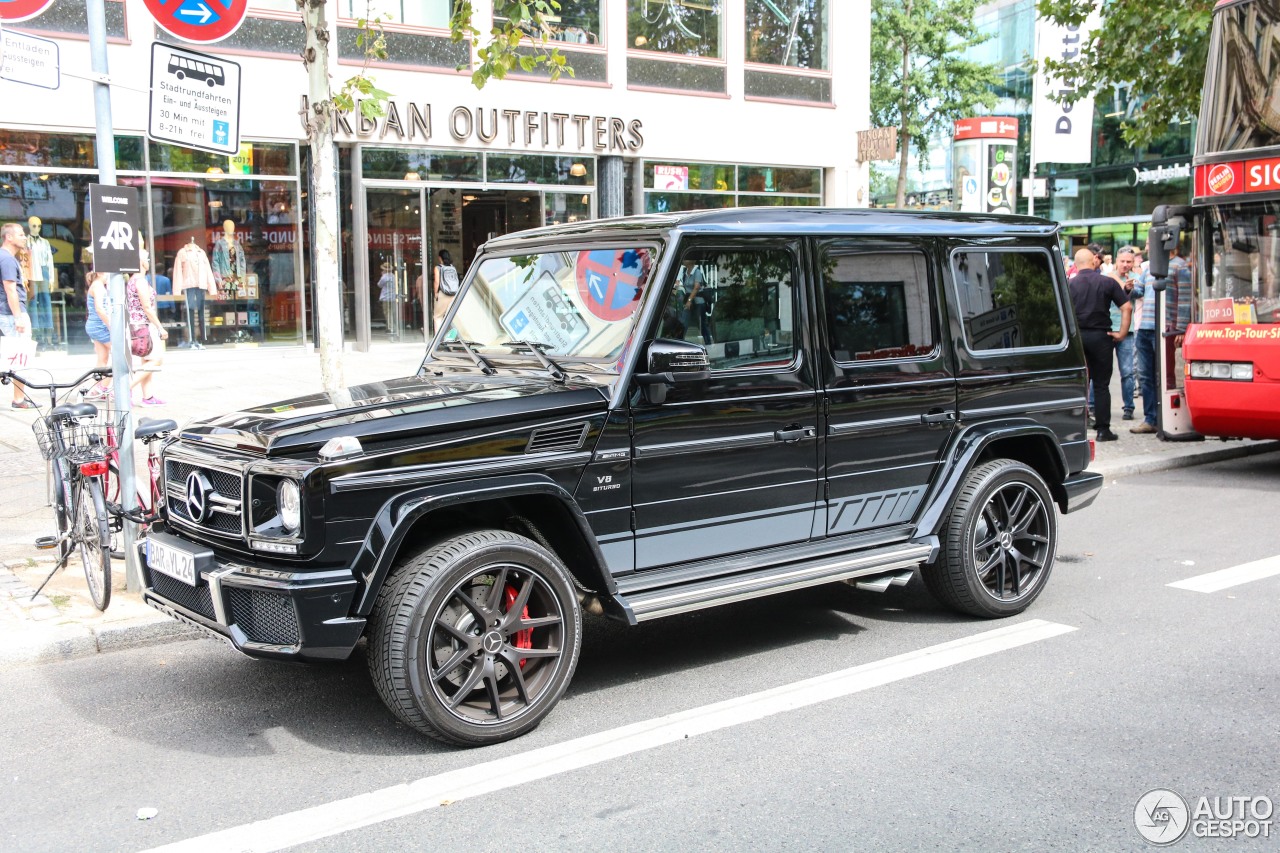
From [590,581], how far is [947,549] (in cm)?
206

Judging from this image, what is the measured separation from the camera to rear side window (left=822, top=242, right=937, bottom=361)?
5.36 metres

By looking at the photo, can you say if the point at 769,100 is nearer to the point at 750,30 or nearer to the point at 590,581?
the point at 750,30

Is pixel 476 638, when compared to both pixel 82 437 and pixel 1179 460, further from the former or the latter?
pixel 1179 460

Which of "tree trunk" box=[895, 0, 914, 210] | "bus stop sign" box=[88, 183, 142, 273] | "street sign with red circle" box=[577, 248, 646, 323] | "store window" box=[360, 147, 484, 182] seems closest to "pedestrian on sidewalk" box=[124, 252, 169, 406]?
"bus stop sign" box=[88, 183, 142, 273]

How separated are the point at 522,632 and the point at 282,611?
93 centimetres

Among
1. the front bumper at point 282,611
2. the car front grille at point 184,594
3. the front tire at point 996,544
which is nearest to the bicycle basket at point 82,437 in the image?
the car front grille at point 184,594

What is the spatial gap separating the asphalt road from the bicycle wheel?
45 cm

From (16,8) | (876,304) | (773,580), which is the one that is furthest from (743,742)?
(16,8)

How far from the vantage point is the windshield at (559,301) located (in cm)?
493

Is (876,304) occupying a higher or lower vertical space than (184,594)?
higher

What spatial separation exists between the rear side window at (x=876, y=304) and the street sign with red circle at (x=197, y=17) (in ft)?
12.5

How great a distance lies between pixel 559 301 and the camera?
17.2 feet

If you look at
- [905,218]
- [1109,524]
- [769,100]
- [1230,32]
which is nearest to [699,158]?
[769,100]

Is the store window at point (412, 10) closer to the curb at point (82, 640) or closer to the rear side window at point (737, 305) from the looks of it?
the curb at point (82, 640)
